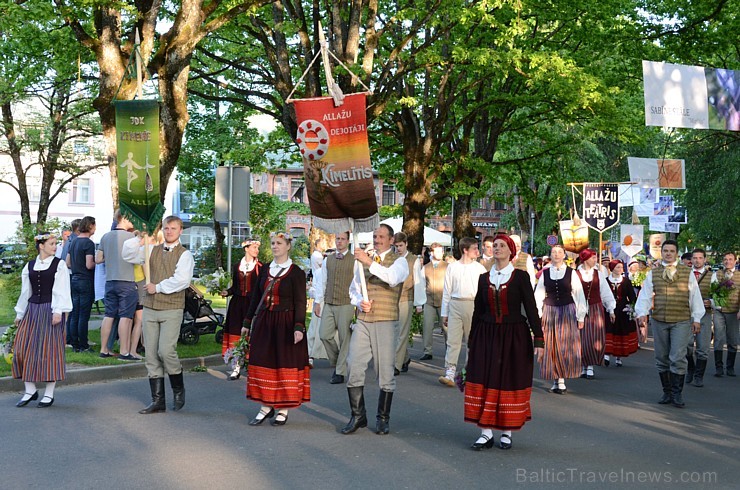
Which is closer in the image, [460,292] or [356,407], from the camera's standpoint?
[356,407]

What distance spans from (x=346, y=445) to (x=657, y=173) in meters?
19.2

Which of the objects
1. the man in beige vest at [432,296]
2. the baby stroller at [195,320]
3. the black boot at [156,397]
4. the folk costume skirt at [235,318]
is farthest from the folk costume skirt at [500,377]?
the baby stroller at [195,320]

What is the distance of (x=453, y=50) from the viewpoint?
19516 millimetres

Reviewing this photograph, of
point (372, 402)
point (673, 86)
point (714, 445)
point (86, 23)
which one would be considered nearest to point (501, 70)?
point (673, 86)

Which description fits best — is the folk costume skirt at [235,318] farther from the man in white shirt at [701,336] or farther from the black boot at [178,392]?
the man in white shirt at [701,336]

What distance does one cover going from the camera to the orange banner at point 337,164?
8930 millimetres

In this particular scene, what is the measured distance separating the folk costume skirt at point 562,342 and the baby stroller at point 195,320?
5.40 m

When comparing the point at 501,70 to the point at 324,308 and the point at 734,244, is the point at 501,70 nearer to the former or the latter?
the point at 324,308

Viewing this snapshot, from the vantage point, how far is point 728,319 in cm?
1414

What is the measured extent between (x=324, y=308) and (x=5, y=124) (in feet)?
86.2

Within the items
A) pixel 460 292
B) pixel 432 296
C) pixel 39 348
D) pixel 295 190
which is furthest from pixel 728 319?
pixel 295 190

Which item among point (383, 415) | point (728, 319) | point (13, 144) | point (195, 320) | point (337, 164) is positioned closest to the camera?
point (383, 415)

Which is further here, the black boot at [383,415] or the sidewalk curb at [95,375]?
the sidewalk curb at [95,375]

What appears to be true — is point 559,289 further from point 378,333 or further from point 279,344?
point 279,344
